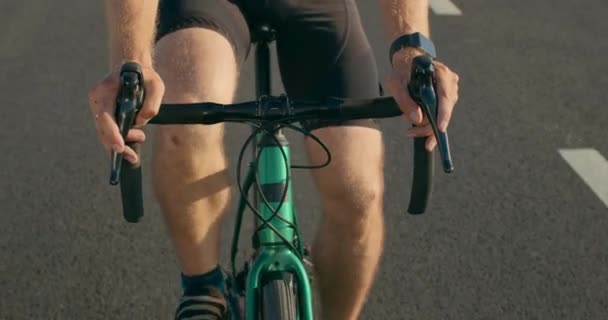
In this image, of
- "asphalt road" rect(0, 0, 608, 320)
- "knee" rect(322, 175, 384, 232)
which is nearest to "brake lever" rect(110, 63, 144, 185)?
"knee" rect(322, 175, 384, 232)

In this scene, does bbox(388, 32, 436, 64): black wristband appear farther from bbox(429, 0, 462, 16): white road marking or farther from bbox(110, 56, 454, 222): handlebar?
bbox(429, 0, 462, 16): white road marking

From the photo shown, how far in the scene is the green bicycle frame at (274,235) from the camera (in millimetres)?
1925

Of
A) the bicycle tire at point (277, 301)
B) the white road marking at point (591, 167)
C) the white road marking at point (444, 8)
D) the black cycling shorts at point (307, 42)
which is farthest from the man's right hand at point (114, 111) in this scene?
the white road marking at point (444, 8)

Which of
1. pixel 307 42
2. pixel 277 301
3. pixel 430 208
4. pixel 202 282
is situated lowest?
pixel 430 208

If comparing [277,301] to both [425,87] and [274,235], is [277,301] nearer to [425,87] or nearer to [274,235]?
[274,235]

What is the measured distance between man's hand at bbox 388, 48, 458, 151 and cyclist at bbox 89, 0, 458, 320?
0.51 feet

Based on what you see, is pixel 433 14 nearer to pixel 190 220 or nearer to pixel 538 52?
pixel 538 52

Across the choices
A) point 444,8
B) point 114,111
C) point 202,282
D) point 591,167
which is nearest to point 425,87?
point 114,111

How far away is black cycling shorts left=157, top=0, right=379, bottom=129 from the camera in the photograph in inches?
94.7

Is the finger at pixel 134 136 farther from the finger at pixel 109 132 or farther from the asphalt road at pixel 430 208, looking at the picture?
the asphalt road at pixel 430 208

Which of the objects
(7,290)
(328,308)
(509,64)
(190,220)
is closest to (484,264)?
(328,308)

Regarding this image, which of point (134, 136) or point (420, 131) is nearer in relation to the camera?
point (134, 136)

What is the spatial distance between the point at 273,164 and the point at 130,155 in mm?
531

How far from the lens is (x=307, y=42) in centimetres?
250
